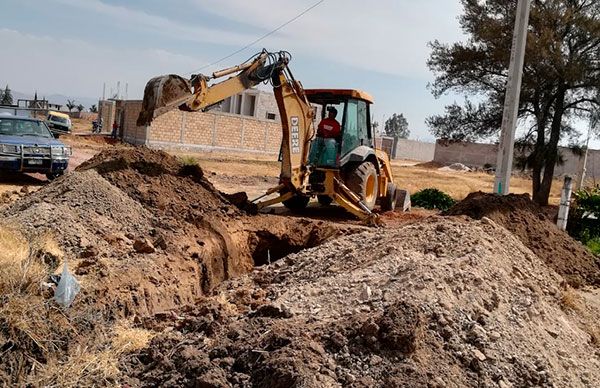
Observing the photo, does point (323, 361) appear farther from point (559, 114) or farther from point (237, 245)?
point (559, 114)

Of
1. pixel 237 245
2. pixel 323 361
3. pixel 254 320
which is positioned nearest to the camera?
pixel 323 361

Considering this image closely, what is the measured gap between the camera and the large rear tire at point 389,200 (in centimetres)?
1448


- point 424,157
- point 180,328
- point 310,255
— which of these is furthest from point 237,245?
point 424,157

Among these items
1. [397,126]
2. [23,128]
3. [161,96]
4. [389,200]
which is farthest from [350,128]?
[397,126]

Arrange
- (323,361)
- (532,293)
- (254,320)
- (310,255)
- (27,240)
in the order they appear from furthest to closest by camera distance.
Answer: (310,255)
(27,240)
(532,293)
(254,320)
(323,361)

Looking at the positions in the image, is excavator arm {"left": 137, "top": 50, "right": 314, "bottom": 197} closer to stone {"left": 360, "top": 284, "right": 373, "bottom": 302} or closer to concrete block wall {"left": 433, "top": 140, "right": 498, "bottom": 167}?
stone {"left": 360, "top": 284, "right": 373, "bottom": 302}

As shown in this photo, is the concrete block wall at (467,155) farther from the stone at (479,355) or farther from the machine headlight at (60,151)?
the stone at (479,355)

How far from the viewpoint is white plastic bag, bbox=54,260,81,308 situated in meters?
5.30

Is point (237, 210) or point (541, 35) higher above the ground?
point (541, 35)

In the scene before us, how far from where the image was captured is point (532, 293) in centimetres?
619

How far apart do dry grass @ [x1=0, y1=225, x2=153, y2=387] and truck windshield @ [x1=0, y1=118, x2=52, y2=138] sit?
1093cm

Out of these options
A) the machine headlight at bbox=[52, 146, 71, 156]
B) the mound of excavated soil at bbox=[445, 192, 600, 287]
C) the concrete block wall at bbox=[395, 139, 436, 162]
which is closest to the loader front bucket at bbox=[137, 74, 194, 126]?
the mound of excavated soil at bbox=[445, 192, 600, 287]

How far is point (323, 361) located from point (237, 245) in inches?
210

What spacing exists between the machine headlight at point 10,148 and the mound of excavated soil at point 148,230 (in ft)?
17.7
